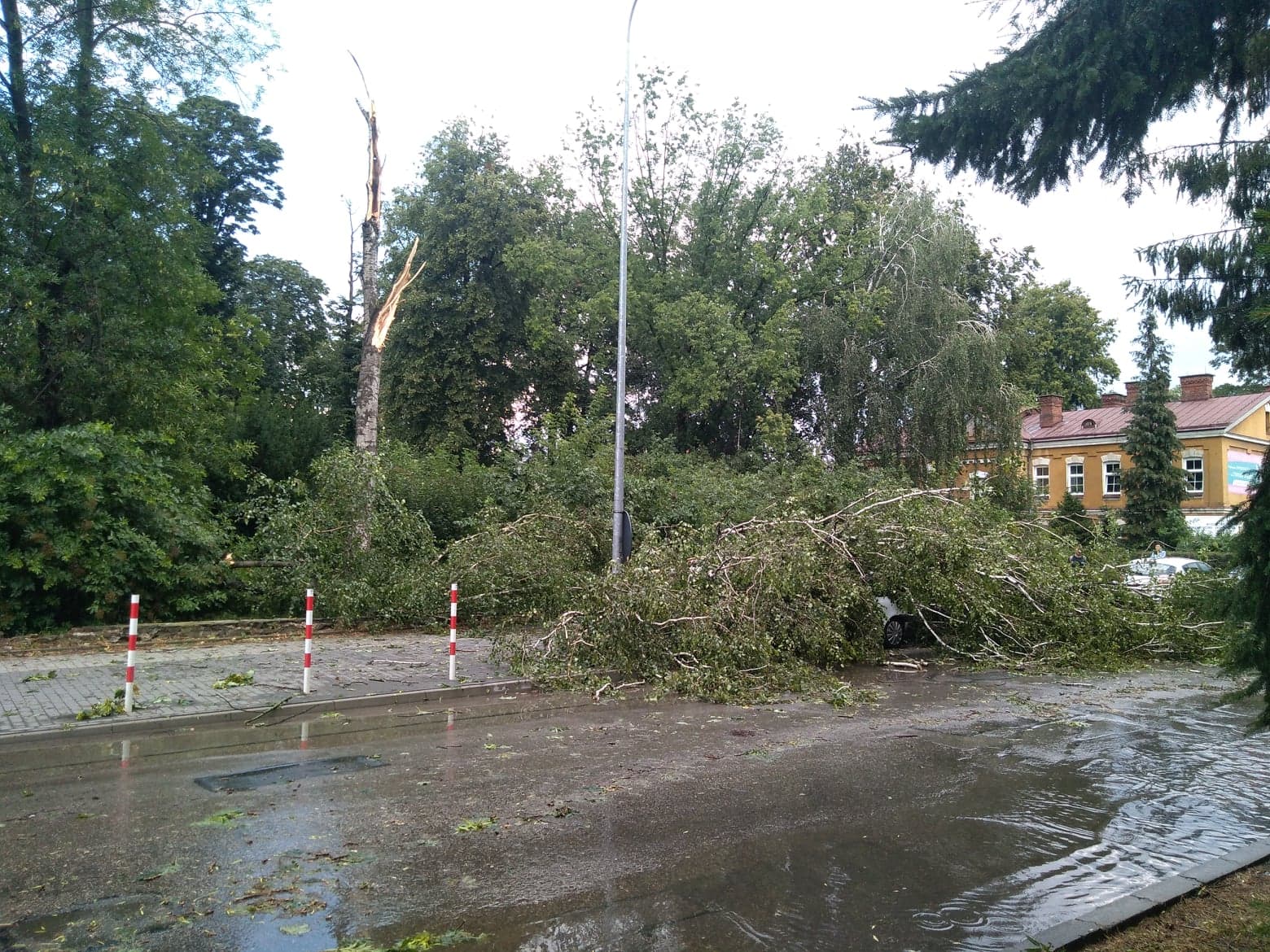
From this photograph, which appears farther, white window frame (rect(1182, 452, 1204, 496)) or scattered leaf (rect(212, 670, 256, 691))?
white window frame (rect(1182, 452, 1204, 496))

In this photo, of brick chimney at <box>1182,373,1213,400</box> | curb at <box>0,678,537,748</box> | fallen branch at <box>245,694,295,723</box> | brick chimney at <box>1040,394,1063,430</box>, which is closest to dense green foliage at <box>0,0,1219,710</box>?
curb at <box>0,678,537,748</box>

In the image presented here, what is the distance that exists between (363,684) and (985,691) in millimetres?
7678

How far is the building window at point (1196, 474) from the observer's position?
153 ft

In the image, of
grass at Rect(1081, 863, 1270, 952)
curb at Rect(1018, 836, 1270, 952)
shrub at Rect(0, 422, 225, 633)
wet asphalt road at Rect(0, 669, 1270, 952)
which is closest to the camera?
grass at Rect(1081, 863, 1270, 952)

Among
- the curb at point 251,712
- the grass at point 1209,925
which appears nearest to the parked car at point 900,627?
the curb at point 251,712

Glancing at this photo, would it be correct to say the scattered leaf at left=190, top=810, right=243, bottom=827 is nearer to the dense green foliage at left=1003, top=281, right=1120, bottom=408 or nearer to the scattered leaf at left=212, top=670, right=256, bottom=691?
the scattered leaf at left=212, top=670, right=256, bottom=691

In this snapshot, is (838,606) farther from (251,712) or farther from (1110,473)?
(1110,473)

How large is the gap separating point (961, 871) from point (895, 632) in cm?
1017

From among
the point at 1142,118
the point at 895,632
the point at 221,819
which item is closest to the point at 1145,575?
the point at 895,632

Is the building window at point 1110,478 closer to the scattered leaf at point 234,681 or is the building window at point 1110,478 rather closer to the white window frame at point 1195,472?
the white window frame at point 1195,472

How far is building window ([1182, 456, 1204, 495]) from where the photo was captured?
46.7 m

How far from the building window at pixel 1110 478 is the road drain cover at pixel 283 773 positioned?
4973 centimetres

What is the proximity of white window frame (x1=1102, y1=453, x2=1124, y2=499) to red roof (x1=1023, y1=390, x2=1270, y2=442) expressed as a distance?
4.23 feet

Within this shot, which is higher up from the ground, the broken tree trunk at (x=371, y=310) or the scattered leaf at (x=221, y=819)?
the broken tree trunk at (x=371, y=310)
